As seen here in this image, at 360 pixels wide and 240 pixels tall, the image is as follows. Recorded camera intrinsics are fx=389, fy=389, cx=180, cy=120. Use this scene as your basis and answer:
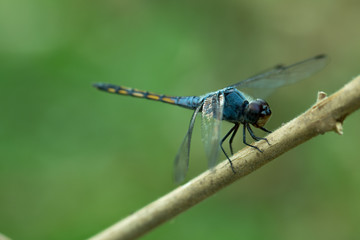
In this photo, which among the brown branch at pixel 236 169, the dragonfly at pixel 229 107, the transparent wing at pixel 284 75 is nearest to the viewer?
the brown branch at pixel 236 169

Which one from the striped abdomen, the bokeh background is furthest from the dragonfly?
the bokeh background

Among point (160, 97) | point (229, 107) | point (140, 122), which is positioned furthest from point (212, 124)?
point (140, 122)

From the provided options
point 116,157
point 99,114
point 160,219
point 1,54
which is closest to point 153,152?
point 116,157

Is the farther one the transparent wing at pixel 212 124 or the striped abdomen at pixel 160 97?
the striped abdomen at pixel 160 97

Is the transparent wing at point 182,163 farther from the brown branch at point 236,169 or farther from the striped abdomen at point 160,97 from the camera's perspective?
the striped abdomen at point 160,97

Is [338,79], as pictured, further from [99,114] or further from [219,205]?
[99,114]

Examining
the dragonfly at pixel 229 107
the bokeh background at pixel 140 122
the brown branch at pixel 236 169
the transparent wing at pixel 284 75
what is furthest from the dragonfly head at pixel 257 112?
the bokeh background at pixel 140 122

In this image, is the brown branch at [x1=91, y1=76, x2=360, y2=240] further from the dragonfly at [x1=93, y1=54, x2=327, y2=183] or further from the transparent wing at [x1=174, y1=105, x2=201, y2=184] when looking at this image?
the transparent wing at [x1=174, y1=105, x2=201, y2=184]

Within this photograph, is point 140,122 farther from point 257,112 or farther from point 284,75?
point 257,112
